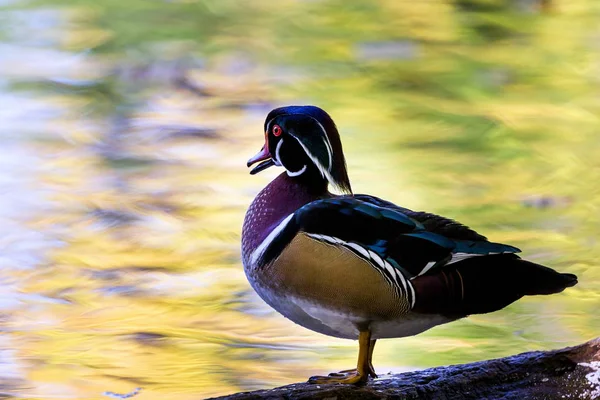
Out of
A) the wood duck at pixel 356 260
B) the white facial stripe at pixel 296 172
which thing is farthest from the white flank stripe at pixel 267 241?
the white facial stripe at pixel 296 172

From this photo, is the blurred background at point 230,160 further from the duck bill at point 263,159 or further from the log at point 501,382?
the log at point 501,382

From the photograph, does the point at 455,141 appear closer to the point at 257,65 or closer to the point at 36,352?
the point at 257,65

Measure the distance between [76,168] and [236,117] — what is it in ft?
3.90

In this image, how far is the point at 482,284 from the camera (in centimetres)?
229

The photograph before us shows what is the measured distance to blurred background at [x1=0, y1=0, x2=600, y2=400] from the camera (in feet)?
12.7

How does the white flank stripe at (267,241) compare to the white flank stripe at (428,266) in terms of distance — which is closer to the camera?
the white flank stripe at (428,266)

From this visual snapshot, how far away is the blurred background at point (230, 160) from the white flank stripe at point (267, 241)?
1205 mm

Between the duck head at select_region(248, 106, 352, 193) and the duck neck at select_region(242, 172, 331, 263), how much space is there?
0.02m

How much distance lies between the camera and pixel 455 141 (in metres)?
6.05

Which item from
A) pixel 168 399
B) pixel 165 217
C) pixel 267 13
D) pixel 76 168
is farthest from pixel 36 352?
pixel 267 13

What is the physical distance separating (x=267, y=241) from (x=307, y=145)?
241 millimetres

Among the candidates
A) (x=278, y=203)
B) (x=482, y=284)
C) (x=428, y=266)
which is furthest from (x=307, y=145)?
(x=482, y=284)

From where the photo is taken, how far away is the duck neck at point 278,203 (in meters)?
2.50

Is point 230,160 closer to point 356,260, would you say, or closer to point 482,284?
point 356,260
